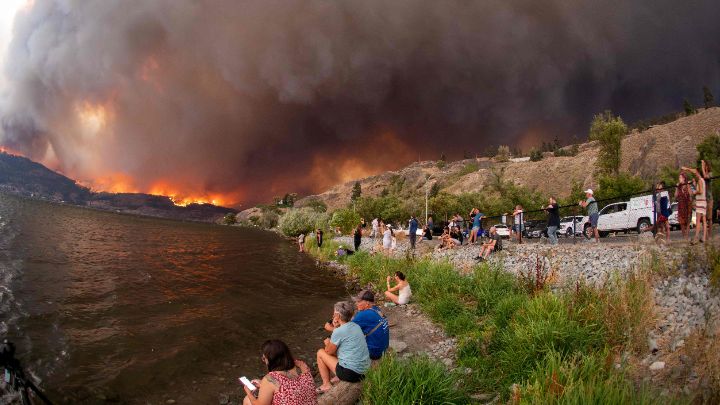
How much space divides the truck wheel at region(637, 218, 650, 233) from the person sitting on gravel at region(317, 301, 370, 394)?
71.3ft

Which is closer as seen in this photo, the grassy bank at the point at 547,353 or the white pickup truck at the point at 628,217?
the grassy bank at the point at 547,353

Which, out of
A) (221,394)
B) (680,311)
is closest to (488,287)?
(680,311)

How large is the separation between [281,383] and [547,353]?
421cm

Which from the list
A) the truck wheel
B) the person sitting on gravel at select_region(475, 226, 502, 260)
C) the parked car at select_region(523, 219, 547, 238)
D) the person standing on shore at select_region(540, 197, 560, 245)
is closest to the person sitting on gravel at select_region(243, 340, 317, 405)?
the person sitting on gravel at select_region(475, 226, 502, 260)

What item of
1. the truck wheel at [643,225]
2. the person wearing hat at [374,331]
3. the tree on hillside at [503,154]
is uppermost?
the tree on hillside at [503,154]

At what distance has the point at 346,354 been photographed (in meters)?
6.52

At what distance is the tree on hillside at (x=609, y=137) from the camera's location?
6253cm

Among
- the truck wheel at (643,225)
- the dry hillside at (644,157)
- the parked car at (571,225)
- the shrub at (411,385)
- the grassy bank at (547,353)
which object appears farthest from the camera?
the dry hillside at (644,157)

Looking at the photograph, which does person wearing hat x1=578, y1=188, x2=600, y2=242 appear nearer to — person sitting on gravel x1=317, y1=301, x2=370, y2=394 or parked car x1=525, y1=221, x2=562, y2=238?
person sitting on gravel x1=317, y1=301, x2=370, y2=394

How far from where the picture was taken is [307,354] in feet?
34.8

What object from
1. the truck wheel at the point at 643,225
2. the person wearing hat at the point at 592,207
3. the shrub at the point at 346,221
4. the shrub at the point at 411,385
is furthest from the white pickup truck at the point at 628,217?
the shrub at the point at 346,221

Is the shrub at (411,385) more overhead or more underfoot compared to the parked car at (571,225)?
more underfoot

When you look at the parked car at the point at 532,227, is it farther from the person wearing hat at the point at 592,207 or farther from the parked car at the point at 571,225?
the person wearing hat at the point at 592,207

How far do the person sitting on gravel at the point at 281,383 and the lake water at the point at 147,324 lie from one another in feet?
11.7
